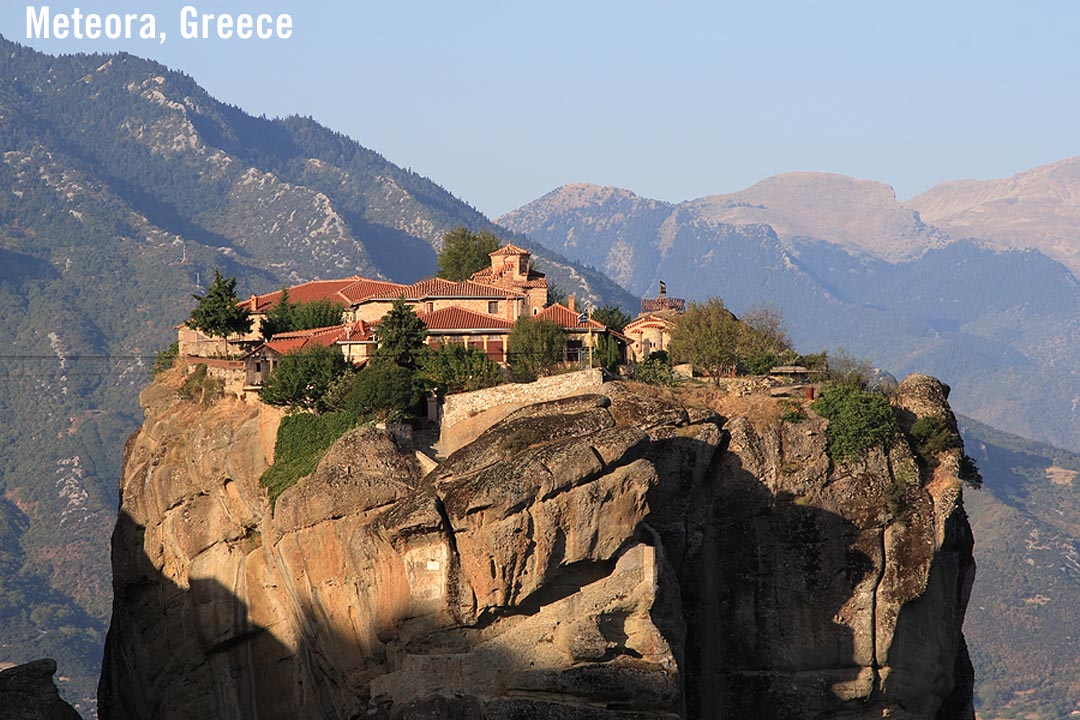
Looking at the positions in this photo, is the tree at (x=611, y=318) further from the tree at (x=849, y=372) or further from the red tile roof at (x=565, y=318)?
the tree at (x=849, y=372)

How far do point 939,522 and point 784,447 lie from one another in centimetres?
724

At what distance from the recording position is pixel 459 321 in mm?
91438

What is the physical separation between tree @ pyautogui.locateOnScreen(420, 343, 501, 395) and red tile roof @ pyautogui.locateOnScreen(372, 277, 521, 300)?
560 inches

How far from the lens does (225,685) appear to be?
262 feet

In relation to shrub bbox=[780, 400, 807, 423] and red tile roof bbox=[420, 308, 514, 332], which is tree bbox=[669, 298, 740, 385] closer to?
shrub bbox=[780, 400, 807, 423]

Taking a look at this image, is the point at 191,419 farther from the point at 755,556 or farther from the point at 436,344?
the point at 755,556

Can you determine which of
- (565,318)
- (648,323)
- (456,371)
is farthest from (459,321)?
(648,323)

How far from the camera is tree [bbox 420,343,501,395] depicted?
7931 cm

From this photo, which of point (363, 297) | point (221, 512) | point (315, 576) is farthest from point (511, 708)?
point (363, 297)

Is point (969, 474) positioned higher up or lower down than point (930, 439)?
lower down

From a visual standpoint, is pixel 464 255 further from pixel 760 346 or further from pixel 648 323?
pixel 760 346

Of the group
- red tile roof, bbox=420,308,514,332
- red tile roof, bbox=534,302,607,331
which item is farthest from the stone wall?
red tile roof, bbox=534,302,607,331

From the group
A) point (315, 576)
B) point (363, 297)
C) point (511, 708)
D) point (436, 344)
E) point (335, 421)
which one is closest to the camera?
point (511, 708)

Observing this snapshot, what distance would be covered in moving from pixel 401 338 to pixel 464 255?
29248 millimetres
